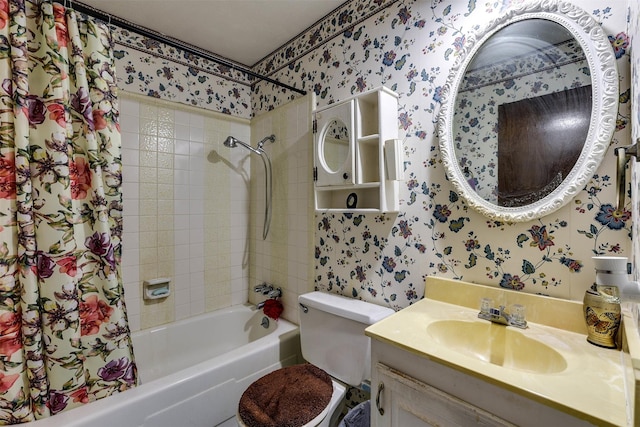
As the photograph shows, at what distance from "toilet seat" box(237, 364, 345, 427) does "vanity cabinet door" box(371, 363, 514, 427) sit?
268 millimetres

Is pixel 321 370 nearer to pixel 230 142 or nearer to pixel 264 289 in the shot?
pixel 264 289

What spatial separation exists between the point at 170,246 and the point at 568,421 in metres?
2.12

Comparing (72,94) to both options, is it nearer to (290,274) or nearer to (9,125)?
(9,125)

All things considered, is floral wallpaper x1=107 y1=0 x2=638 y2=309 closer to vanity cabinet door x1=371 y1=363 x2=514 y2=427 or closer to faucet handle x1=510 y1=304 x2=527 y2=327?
faucet handle x1=510 y1=304 x2=527 y2=327

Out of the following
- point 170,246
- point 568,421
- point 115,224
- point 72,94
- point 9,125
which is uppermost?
point 72,94

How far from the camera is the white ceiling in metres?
1.62

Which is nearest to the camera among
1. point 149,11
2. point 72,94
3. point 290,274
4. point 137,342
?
point 72,94

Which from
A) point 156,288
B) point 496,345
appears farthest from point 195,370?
point 496,345

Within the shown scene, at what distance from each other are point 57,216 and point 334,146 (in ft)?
4.13

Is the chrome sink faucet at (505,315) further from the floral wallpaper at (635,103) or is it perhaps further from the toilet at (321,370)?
the toilet at (321,370)

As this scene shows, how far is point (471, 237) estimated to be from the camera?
1159mm

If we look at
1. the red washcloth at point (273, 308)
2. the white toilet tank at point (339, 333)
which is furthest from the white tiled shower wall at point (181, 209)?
the white toilet tank at point (339, 333)

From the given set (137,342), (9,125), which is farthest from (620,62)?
(137,342)

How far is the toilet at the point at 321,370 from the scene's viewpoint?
1121 millimetres
